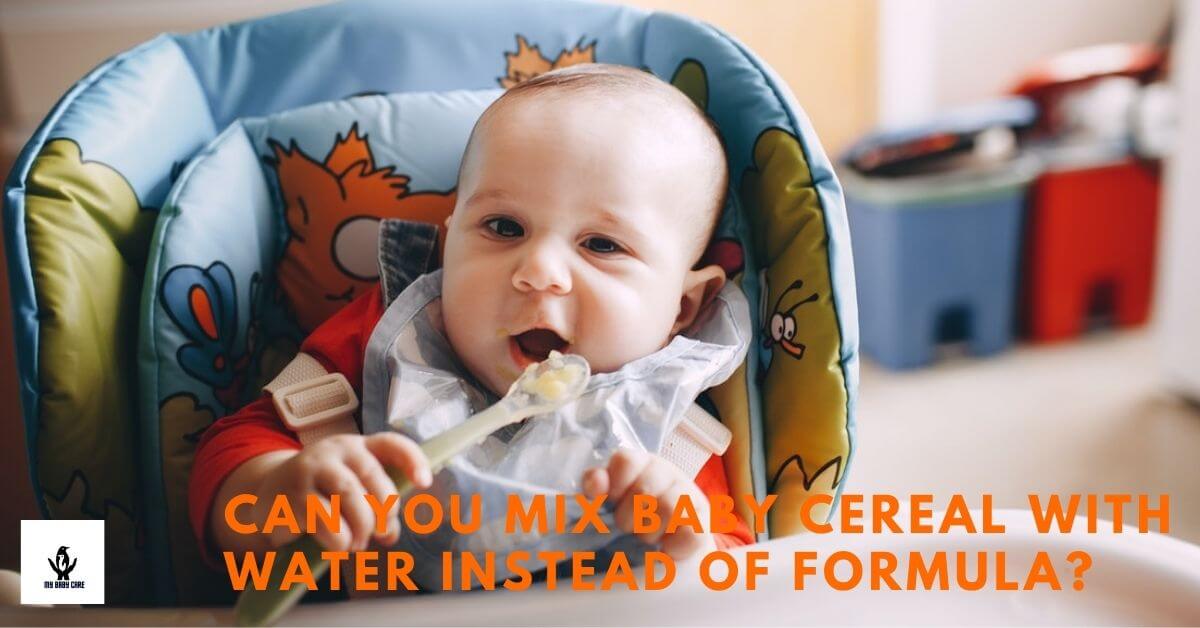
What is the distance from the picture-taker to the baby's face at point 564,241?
27.8 inches

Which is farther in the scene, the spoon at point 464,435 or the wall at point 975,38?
the wall at point 975,38

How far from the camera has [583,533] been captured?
0.64 meters

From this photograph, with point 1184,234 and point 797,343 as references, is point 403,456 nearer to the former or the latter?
point 797,343

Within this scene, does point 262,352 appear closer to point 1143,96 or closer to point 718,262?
point 718,262

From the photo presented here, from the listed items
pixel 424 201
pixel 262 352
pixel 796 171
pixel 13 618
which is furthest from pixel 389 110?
pixel 13 618

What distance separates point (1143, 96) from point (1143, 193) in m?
0.19

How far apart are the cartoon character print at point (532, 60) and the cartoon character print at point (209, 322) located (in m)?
0.33

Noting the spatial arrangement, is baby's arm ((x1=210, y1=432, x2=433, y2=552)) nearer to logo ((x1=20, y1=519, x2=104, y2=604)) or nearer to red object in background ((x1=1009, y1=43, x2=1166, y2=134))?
logo ((x1=20, y1=519, x2=104, y2=604))

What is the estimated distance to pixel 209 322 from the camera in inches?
31.0

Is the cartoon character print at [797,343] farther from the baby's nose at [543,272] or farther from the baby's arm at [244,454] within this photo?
the baby's arm at [244,454]

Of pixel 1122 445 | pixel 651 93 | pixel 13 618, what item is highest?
pixel 651 93

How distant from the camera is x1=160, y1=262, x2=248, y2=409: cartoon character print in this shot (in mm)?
761

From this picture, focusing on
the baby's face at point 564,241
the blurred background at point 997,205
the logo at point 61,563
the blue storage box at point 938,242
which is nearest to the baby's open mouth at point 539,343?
the baby's face at point 564,241

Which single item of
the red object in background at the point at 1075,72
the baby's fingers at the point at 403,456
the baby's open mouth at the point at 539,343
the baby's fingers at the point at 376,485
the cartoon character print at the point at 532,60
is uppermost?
the cartoon character print at the point at 532,60
